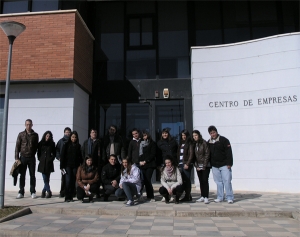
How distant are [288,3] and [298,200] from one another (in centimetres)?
756

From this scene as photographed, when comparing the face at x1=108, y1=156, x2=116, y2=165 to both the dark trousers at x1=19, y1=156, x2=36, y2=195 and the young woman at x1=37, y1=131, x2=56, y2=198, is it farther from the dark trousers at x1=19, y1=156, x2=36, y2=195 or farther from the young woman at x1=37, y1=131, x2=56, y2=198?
the dark trousers at x1=19, y1=156, x2=36, y2=195

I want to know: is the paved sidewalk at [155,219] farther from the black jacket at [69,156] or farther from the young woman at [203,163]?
the black jacket at [69,156]

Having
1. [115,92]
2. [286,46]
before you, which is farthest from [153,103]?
[286,46]

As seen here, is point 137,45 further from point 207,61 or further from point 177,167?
point 177,167

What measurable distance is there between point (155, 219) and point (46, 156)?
3.45m

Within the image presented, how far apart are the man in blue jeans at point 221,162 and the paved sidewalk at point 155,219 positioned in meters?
0.31

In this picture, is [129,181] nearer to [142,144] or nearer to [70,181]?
[142,144]

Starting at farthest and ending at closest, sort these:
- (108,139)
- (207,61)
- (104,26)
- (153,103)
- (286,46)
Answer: (104,26)
(153,103)
(207,61)
(286,46)
(108,139)

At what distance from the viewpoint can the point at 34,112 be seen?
364 inches

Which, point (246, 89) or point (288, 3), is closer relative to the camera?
point (246, 89)

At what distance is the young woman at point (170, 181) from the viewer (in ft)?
22.2

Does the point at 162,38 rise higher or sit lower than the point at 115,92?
higher

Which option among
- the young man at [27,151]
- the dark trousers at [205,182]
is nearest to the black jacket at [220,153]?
the dark trousers at [205,182]

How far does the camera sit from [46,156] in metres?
7.62
